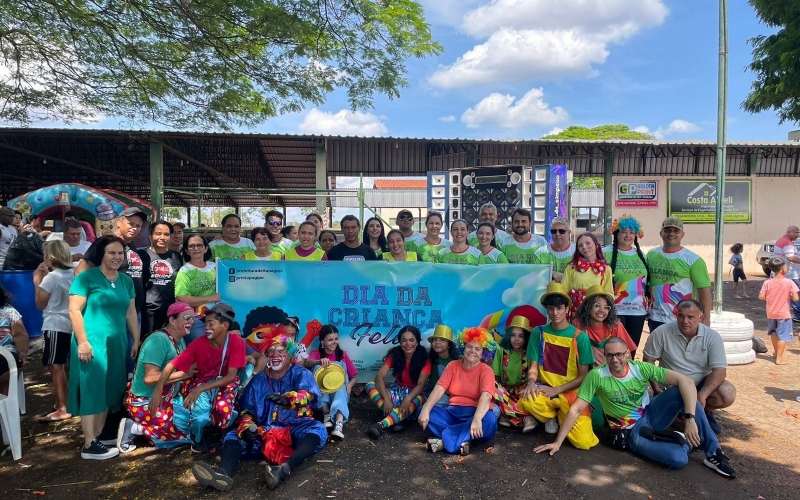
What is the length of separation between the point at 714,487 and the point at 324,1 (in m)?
5.55

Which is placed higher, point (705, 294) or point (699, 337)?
point (705, 294)

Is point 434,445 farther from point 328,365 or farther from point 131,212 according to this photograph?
point 131,212

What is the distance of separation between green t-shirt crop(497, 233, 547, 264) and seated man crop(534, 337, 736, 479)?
59.7 inches

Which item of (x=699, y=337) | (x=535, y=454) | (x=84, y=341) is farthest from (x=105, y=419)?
(x=699, y=337)

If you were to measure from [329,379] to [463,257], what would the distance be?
1803mm

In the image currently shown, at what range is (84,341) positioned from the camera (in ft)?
10.9

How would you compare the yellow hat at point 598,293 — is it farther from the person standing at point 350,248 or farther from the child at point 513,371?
the person standing at point 350,248

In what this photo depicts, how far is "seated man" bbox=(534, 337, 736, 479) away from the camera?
324cm

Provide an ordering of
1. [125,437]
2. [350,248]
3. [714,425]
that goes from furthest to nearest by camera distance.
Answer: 1. [350,248]
2. [714,425]
3. [125,437]

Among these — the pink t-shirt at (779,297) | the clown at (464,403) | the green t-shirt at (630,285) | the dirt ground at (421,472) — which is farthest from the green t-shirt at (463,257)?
the pink t-shirt at (779,297)

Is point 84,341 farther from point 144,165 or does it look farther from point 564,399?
point 144,165

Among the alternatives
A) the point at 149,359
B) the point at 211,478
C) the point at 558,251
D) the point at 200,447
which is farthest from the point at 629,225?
the point at 149,359

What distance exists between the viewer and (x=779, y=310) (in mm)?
5918

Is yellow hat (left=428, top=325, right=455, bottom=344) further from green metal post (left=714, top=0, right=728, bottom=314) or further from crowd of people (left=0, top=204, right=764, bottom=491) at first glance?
green metal post (left=714, top=0, right=728, bottom=314)
